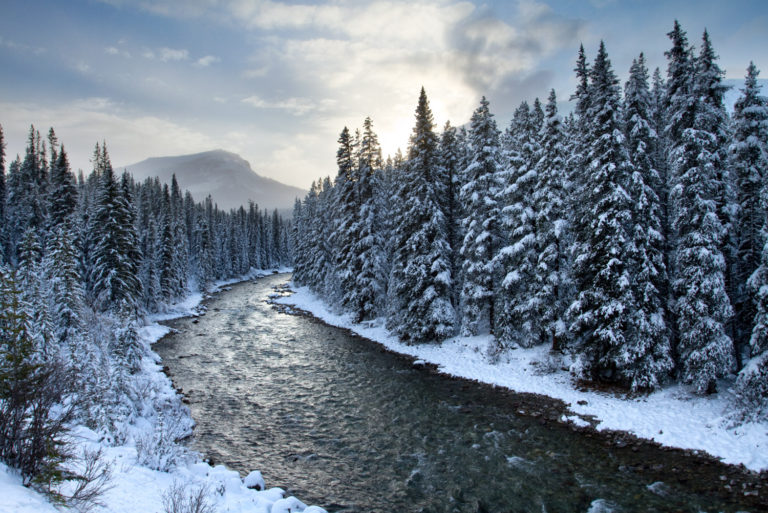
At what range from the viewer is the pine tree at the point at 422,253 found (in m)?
30.2

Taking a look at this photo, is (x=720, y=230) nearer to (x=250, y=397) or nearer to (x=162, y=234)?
(x=250, y=397)

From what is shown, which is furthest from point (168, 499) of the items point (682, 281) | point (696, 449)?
point (682, 281)

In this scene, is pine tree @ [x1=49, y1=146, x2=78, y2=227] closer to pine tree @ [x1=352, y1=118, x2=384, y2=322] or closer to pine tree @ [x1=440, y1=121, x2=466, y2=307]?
pine tree @ [x1=352, y1=118, x2=384, y2=322]

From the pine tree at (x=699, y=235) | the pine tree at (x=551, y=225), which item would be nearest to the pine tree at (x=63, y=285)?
the pine tree at (x=551, y=225)

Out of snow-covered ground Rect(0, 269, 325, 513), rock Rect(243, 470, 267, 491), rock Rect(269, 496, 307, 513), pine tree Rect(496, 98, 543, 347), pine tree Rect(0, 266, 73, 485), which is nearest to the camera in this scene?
snow-covered ground Rect(0, 269, 325, 513)

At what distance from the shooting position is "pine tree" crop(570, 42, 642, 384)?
19.7 meters

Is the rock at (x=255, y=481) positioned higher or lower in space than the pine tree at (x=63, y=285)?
lower

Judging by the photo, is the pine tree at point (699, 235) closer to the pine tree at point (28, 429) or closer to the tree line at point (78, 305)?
the tree line at point (78, 305)

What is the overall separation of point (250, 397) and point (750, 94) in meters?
29.1

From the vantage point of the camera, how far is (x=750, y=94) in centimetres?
1781

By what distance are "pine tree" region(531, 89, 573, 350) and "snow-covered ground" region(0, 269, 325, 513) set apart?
18725 mm

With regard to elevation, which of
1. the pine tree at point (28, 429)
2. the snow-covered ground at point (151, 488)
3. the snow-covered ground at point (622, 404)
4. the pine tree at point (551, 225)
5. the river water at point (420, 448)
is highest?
the pine tree at point (551, 225)

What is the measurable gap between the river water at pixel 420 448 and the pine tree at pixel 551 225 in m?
6.13

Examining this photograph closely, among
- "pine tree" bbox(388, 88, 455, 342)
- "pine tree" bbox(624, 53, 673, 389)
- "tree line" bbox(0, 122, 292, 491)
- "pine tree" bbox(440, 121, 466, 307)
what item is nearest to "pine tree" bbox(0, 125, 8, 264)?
"tree line" bbox(0, 122, 292, 491)
